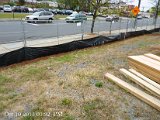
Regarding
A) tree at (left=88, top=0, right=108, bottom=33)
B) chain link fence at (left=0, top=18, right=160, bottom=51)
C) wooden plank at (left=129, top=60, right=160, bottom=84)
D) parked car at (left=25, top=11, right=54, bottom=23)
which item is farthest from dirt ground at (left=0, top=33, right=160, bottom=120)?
parked car at (left=25, top=11, right=54, bottom=23)

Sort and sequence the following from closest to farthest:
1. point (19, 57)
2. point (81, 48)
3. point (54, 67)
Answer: point (54, 67) < point (19, 57) < point (81, 48)

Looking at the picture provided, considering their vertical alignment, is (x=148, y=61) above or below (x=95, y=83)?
above

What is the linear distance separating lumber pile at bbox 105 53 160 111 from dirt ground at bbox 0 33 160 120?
0.15m

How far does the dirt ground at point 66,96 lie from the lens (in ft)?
15.3

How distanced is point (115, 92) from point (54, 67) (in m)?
2.88

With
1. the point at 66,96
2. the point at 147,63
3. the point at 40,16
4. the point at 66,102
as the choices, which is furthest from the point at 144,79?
the point at 40,16

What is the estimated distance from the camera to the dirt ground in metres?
4.68

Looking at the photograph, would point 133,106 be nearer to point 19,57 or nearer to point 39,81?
point 39,81

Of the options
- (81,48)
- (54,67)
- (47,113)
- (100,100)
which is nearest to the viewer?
(47,113)

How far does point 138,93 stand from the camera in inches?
217

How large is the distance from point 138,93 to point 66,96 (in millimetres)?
1939

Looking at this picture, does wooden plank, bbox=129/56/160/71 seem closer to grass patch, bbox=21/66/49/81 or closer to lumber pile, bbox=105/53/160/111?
lumber pile, bbox=105/53/160/111

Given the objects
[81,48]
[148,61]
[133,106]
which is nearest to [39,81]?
[133,106]

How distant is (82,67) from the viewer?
7801 millimetres
